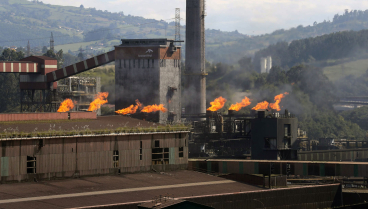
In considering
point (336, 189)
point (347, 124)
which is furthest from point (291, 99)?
point (336, 189)

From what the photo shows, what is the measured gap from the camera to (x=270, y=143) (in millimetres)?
91500

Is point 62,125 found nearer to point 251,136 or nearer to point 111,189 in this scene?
point 111,189

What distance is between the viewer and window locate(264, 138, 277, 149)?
299 feet

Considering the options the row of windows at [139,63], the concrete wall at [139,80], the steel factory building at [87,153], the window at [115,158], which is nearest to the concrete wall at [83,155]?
the steel factory building at [87,153]

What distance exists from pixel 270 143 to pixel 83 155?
4201 centimetres

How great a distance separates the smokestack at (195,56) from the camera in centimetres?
13612

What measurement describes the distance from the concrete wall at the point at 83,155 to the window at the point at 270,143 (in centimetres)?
2924

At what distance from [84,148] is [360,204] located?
29633 millimetres

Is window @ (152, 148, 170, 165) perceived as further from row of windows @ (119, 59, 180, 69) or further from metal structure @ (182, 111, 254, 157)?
row of windows @ (119, 59, 180, 69)

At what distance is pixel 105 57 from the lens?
11631 centimetres

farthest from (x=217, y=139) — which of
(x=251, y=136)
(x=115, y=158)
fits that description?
(x=115, y=158)

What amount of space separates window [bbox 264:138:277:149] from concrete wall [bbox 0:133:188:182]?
95.9ft

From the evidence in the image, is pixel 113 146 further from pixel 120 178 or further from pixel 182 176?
pixel 182 176

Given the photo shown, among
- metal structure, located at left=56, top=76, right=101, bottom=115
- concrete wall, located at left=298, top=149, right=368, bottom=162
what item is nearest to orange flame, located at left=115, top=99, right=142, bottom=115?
metal structure, located at left=56, top=76, right=101, bottom=115
